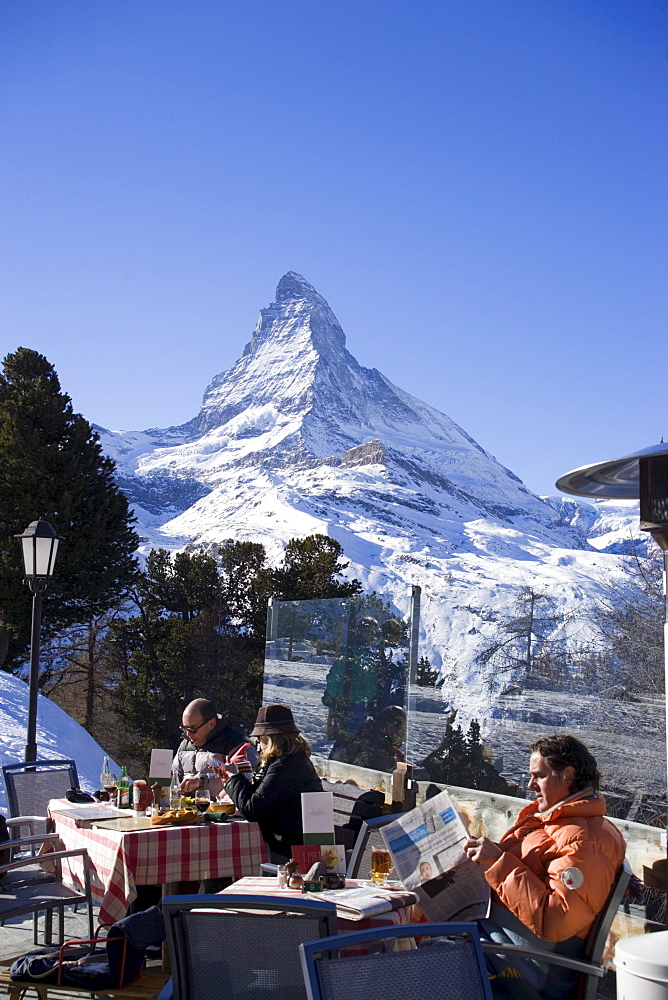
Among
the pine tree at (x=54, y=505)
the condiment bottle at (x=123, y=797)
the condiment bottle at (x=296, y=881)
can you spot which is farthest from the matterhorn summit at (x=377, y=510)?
the condiment bottle at (x=296, y=881)

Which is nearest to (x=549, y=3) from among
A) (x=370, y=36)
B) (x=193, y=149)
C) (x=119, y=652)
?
(x=370, y=36)

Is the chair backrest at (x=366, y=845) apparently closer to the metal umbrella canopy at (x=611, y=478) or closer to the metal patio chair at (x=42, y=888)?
the metal patio chair at (x=42, y=888)

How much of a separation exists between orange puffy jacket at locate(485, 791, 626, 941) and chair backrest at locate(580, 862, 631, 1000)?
17mm

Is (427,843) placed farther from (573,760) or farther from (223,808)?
(223,808)

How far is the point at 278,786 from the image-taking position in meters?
4.09

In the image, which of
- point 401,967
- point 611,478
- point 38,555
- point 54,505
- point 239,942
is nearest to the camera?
point 401,967

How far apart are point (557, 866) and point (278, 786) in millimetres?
1694

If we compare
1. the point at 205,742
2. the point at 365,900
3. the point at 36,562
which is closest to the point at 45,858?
the point at 365,900

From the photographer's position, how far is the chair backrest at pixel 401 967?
1752mm

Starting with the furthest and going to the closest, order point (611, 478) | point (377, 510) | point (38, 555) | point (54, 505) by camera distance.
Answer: point (377, 510), point (54, 505), point (38, 555), point (611, 478)

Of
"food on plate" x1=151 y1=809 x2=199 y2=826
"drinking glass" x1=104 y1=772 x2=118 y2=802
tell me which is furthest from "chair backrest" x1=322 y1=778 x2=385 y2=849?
"food on plate" x1=151 y1=809 x2=199 y2=826

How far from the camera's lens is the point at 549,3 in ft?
24.8

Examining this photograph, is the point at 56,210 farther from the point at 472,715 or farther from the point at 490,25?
the point at 472,715

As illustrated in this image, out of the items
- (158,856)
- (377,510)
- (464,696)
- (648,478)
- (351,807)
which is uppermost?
(377,510)
